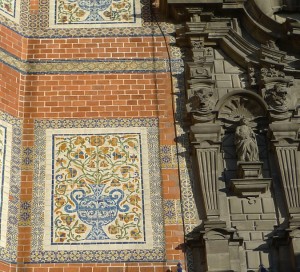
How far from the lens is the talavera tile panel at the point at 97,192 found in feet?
27.7

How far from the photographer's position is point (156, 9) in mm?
10406

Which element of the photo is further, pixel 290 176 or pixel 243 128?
pixel 243 128

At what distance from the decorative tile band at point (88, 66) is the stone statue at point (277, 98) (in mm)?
1278

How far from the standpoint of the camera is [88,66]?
32.1 feet

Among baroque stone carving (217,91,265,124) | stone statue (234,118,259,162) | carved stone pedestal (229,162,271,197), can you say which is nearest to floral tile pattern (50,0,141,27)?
baroque stone carving (217,91,265,124)

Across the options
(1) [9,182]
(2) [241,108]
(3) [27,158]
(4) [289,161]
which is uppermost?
(2) [241,108]

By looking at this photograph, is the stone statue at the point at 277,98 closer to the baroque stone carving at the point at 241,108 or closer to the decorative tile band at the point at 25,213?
the baroque stone carving at the point at 241,108

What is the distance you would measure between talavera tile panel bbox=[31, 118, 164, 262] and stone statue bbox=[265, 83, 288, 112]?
4.36 feet

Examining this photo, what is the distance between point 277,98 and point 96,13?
2561 mm

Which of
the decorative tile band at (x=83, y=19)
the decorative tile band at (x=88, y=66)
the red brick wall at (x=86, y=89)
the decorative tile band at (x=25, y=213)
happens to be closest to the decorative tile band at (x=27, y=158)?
the red brick wall at (x=86, y=89)

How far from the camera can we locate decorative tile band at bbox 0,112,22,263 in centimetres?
842

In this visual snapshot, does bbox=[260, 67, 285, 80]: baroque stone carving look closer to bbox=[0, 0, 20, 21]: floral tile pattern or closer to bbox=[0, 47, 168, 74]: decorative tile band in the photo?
bbox=[0, 47, 168, 74]: decorative tile band

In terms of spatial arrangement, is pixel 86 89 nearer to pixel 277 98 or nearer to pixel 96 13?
pixel 96 13

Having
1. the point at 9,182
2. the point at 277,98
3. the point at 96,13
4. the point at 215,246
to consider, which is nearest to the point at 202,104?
the point at 277,98
